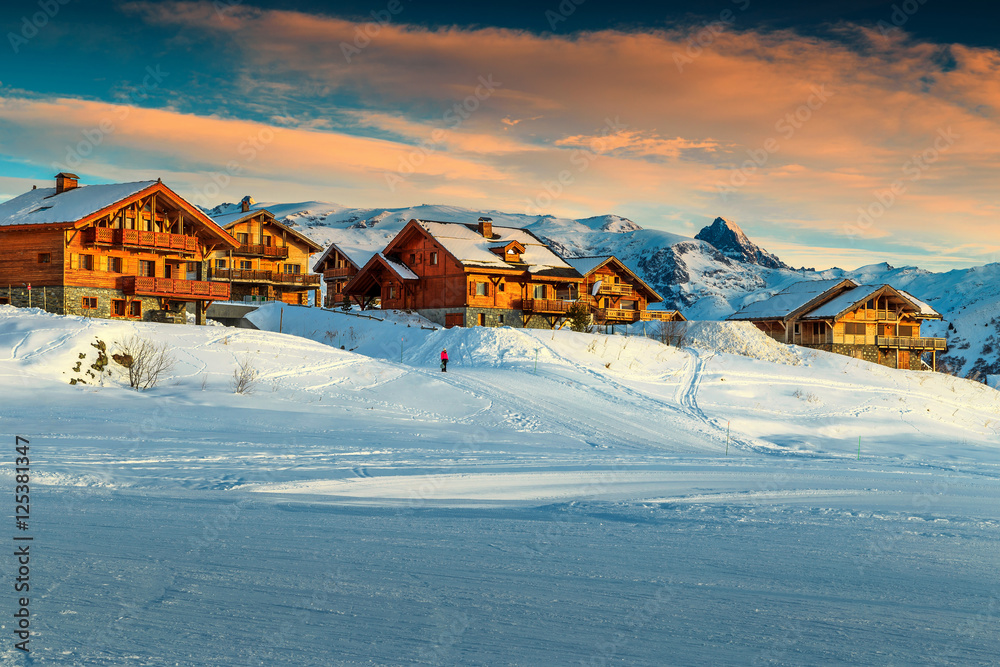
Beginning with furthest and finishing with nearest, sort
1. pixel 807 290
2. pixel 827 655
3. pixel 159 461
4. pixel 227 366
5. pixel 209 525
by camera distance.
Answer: pixel 807 290 → pixel 227 366 → pixel 159 461 → pixel 209 525 → pixel 827 655

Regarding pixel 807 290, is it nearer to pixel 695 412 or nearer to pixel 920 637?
pixel 695 412

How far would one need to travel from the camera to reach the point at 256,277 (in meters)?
60.1

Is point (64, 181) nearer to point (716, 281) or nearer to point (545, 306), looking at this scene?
point (545, 306)

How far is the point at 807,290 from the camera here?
68.4m

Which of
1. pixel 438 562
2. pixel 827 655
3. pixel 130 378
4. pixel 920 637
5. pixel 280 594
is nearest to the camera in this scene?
pixel 827 655

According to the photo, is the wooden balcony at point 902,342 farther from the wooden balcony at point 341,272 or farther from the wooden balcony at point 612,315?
the wooden balcony at point 341,272

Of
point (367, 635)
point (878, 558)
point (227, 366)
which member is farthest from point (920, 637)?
point (227, 366)

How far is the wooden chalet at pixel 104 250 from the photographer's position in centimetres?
3812

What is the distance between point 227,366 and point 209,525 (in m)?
20.0

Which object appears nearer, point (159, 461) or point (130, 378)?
point (159, 461)

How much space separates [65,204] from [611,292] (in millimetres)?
36429

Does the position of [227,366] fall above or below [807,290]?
below

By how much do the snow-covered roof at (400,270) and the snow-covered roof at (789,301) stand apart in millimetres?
31161

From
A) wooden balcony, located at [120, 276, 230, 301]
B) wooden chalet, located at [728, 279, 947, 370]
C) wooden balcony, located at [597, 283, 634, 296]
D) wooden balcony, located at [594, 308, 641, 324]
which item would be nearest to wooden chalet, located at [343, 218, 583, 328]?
wooden balcony, located at [597, 283, 634, 296]
